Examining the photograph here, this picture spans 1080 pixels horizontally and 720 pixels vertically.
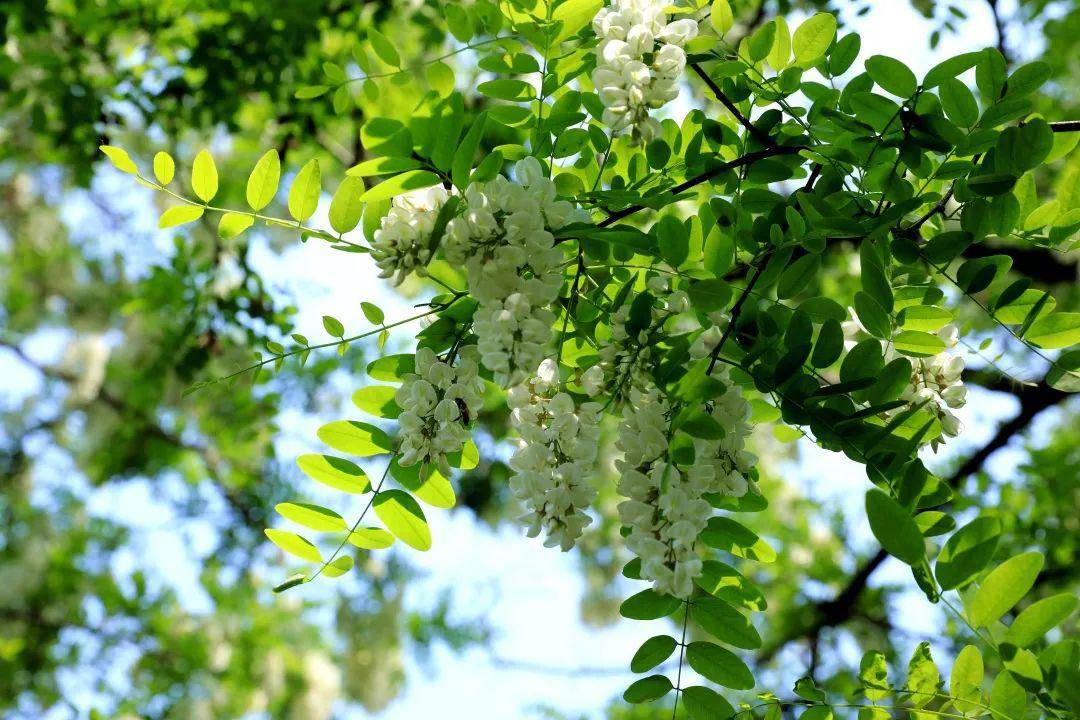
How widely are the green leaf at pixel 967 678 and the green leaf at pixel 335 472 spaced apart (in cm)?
67

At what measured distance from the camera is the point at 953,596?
896mm

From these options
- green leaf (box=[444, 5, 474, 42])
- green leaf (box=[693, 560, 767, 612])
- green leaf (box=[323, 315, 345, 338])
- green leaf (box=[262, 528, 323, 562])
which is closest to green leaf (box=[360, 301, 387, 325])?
green leaf (box=[323, 315, 345, 338])

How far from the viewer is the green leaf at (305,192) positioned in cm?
104

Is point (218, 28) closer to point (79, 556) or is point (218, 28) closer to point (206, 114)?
point (206, 114)

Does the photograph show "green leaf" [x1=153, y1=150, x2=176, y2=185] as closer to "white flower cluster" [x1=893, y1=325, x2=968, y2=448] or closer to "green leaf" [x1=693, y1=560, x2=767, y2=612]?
"green leaf" [x1=693, y1=560, x2=767, y2=612]

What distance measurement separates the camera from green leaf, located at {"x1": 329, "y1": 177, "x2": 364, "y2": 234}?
39.3 inches

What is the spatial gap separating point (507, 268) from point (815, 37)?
51 cm

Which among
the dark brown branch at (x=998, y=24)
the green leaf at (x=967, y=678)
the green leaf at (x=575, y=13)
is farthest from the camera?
the dark brown branch at (x=998, y=24)

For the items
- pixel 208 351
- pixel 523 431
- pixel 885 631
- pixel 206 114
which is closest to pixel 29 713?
pixel 208 351

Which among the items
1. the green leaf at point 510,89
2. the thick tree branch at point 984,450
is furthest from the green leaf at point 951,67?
the thick tree branch at point 984,450

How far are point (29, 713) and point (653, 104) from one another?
5.71 meters

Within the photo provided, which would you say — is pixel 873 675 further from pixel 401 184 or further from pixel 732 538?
pixel 401 184

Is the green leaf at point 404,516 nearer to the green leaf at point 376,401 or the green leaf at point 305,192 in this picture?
the green leaf at point 376,401

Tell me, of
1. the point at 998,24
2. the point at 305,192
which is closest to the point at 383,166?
the point at 305,192
